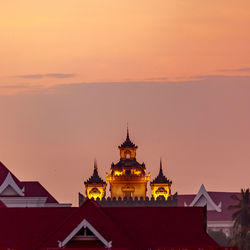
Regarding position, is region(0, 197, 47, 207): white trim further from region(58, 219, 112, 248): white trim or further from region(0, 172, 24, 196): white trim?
region(58, 219, 112, 248): white trim

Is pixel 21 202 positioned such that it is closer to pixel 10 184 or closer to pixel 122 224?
pixel 10 184

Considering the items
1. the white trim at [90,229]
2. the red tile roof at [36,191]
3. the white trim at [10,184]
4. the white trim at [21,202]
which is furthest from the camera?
the red tile roof at [36,191]

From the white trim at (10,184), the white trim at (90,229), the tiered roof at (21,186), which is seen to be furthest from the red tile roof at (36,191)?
the white trim at (90,229)

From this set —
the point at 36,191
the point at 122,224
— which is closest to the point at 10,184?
the point at 36,191

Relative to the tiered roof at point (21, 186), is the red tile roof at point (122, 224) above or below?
below

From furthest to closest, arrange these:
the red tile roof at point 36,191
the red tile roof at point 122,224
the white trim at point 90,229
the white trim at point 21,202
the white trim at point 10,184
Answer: the red tile roof at point 36,191 < the white trim at point 10,184 < the white trim at point 21,202 < the red tile roof at point 122,224 < the white trim at point 90,229

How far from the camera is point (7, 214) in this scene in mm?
92875

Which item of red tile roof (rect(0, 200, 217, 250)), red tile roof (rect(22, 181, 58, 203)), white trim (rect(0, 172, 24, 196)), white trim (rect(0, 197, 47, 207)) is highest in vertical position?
red tile roof (rect(22, 181, 58, 203))

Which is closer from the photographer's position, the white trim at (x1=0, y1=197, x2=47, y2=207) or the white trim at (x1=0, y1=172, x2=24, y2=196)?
the white trim at (x1=0, y1=197, x2=47, y2=207)

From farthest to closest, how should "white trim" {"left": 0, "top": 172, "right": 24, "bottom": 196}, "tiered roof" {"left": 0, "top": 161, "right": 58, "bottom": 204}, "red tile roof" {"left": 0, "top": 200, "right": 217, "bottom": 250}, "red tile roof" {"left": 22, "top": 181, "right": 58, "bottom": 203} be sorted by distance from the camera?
"red tile roof" {"left": 22, "top": 181, "right": 58, "bottom": 203} < "tiered roof" {"left": 0, "top": 161, "right": 58, "bottom": 204} < "white trim" {"left": 0, "top": 172, "right": 24, "bottom": 196} < "red tile roof" {"left": 0, "top": 200, "right": 217, "bottom": 250}

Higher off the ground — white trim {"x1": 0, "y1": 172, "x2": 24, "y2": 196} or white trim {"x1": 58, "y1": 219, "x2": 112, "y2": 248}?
white trim {"x1": 0, "y1": 172, "x2": 24, "y2": 196}

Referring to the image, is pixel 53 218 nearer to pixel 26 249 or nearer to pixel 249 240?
pixel 26 249

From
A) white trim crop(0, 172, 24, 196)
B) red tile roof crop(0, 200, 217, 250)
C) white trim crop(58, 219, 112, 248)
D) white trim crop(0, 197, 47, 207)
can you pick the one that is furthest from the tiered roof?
white trim crop(58, 219, 112, 248)

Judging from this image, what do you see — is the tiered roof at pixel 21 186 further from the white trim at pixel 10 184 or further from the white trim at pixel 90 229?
the white trim at pixel 90 229
